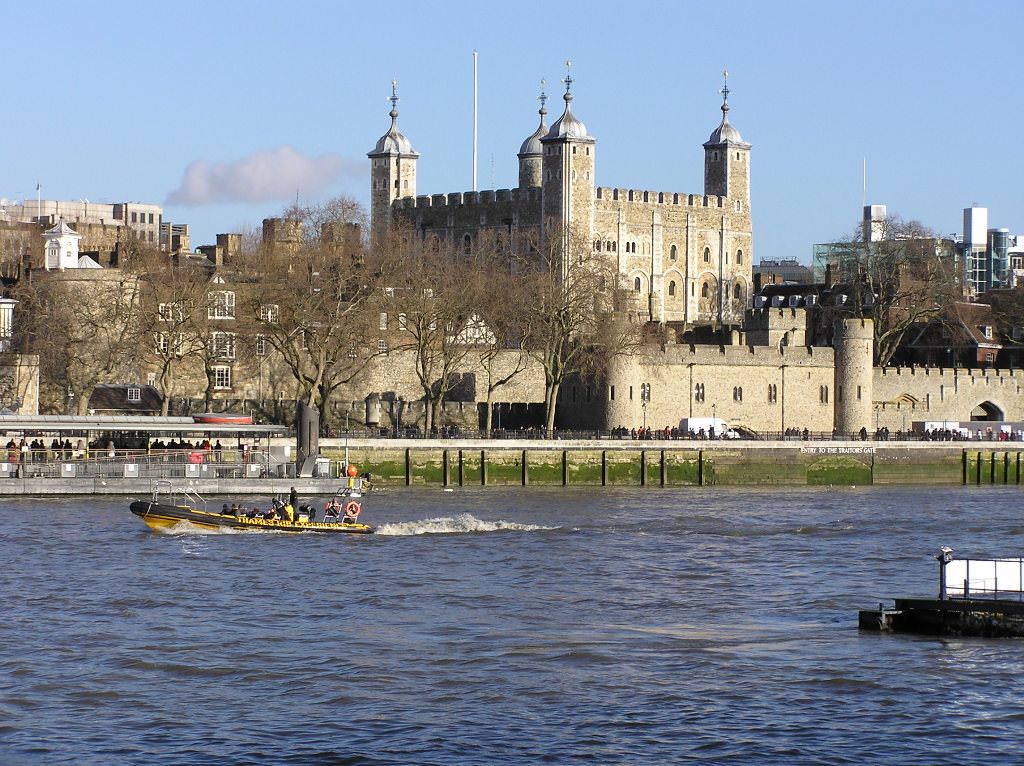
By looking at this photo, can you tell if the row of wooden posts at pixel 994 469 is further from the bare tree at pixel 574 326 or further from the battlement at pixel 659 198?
the battlement at pixel 659 198

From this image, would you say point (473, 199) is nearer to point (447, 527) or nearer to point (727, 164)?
point (727, 164)

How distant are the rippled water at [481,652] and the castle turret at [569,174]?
6098cm

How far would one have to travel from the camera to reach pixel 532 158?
4764 inches

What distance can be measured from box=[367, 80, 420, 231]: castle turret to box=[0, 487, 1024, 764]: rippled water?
240 feet

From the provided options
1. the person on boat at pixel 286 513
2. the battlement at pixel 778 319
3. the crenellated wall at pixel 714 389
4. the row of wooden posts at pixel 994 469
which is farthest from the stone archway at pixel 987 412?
the person on boat at pixel 286 513

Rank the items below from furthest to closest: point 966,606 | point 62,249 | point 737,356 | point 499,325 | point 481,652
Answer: point 737,356 → point 62,249 → point 499,325 → point 966,606 → point 481,652

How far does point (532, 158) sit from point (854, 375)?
122 feet

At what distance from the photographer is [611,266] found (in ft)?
298

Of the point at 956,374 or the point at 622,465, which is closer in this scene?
the point at 622,465

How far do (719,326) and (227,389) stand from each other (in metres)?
29.5

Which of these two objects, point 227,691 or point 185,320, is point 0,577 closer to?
point 227,691

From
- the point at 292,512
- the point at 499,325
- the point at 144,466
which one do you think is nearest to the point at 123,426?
the point at 144,466

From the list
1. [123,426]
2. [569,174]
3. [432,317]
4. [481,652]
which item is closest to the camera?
[481,652]

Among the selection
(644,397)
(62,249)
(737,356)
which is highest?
(62,249)
